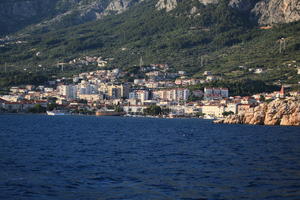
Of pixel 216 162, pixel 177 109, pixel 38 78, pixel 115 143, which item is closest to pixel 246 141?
pixel 115 143

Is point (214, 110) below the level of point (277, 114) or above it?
above

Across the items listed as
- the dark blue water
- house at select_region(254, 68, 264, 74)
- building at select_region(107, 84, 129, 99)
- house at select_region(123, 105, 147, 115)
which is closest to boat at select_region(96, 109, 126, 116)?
house at select_region(123, 105, 147, 115)

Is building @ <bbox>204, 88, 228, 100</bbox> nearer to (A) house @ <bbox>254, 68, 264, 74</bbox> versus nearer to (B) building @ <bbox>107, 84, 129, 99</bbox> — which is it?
(A) house @ <bbox>254, 68, 264, 74</bbox>

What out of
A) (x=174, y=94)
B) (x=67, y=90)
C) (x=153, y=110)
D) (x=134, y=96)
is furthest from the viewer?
(x=67, y=90)

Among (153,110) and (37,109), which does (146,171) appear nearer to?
(153,110)

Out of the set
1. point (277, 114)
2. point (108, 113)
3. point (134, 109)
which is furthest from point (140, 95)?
point (277, 114)

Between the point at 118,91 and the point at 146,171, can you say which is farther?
the point at 118,91

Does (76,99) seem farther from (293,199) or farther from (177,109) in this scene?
(293,199)

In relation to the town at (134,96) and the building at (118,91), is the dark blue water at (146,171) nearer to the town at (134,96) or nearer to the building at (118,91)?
the town at (134,96)
